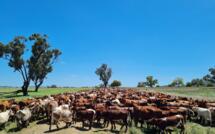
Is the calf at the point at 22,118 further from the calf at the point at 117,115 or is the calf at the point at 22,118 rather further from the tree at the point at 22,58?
the tree at the point at 22,58

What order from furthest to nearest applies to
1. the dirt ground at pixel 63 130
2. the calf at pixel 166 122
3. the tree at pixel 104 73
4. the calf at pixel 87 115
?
the tree at pixel 104 73 < the calf at pixel 87 115 < the calf at pixel 166 122 < the dirt ground at pixel 63 130

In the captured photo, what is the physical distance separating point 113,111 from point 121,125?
1400 mm

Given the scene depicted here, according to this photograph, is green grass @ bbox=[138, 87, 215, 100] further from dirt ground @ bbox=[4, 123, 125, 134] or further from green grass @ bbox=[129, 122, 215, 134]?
dirt ground @ bbox=[4, 123, 125, 134]

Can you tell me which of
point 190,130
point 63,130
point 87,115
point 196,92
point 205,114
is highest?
point 196,92

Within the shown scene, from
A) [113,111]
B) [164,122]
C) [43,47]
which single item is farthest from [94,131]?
[43,47]

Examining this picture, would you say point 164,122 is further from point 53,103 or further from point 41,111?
point 41,111

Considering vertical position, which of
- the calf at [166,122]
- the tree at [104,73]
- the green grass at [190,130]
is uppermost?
the tree at [104,73]

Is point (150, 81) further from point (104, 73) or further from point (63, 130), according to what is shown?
point (63, 130)

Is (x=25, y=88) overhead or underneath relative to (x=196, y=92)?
overhead

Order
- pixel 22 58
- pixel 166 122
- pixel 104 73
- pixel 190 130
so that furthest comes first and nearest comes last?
pixel 104 73, pixel 22 58, pixel 190 130, pixel 166 122

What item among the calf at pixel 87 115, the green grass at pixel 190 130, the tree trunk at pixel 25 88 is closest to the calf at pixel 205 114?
the green grass at pixel 190 130

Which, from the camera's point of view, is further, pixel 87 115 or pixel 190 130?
pixel 190 130

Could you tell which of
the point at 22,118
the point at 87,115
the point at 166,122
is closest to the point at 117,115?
the point at 87,115

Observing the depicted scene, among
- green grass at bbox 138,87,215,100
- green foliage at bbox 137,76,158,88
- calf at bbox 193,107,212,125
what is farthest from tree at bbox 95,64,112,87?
calf at bbox 193,107,212,125
